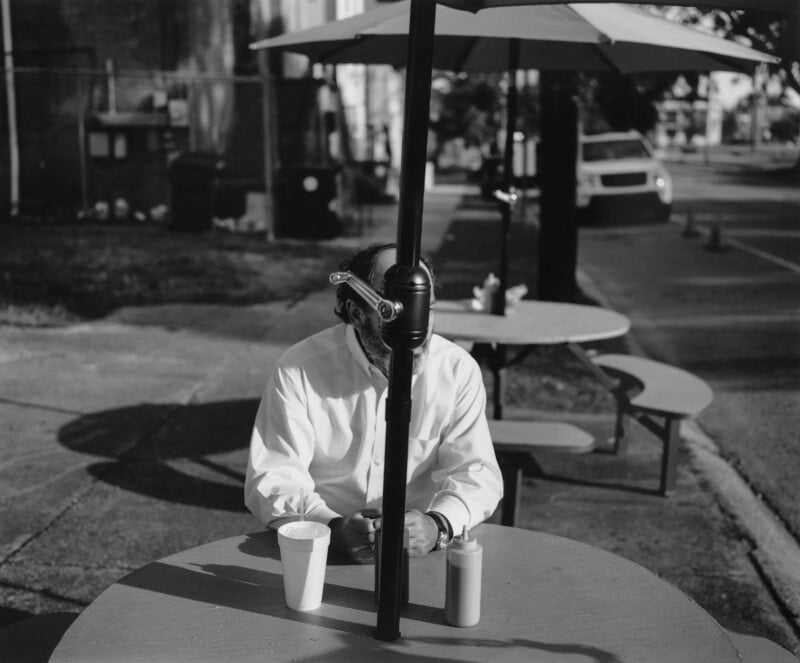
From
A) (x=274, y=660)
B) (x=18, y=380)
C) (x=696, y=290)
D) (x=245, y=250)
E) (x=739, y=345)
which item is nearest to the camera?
(x=274, y=660)

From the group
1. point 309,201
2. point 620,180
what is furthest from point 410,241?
point 620,180

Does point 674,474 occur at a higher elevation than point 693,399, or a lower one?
lower

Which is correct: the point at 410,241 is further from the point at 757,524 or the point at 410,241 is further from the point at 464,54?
the point at 464,54

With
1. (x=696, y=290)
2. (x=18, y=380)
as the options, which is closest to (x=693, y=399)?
(x=18, y=380)

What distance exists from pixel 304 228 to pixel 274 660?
632 inches

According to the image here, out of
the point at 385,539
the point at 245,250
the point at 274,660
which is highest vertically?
the point at 385,539

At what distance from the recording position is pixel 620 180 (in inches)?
888

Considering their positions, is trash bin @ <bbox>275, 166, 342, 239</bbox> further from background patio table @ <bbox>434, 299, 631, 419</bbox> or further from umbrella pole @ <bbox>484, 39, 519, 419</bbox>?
umbrella pole @ <bbox>484, 39, 519, 419</bbox>

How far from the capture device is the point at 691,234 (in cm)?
1930

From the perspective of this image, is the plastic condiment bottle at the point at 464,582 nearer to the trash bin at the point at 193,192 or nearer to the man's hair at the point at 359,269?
the man's hair at the point at 359,269

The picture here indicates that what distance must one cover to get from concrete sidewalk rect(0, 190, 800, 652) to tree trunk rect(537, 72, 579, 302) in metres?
2.74

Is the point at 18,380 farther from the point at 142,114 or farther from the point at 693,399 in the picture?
the point at 142,114

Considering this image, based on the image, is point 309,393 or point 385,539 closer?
point 385,539

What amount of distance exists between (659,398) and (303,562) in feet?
11.9
